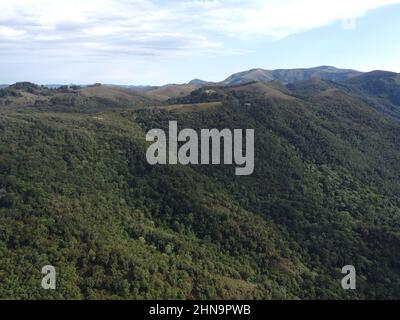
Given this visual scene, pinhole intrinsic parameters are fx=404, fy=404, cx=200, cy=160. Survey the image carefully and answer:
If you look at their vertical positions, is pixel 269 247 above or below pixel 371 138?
below

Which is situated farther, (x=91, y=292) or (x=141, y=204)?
(x=141, y=204)

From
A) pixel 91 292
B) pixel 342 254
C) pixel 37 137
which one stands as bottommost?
pixel 342 254

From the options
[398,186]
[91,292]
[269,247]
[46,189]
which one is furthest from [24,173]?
[398,186]

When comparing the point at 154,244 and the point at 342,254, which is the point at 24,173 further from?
the point at 342,254
